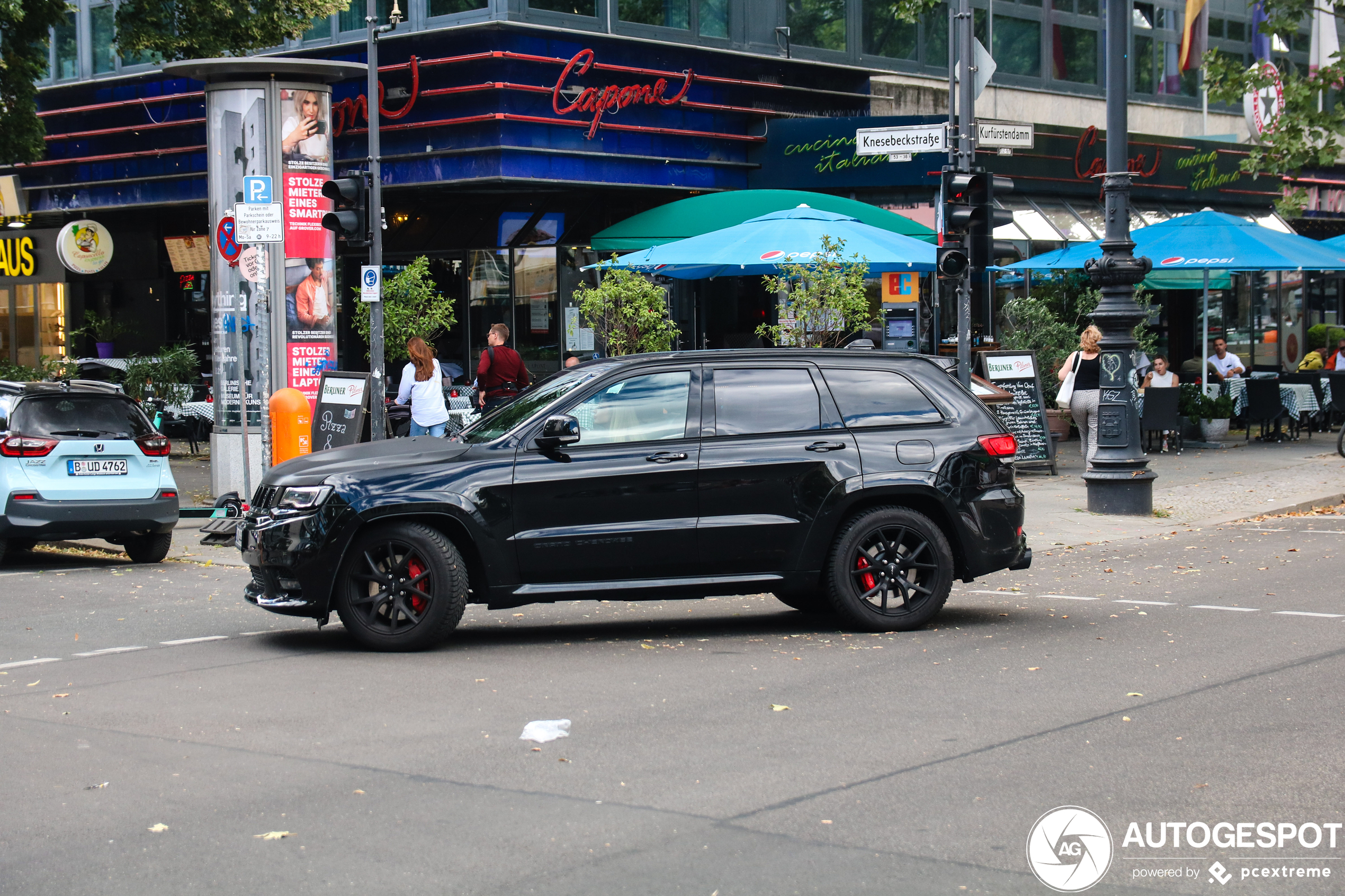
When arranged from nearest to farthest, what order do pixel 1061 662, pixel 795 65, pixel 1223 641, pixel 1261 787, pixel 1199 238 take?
pixel 1261 787
pixel 1061 662
pixel 1223 641
pixel 1199 238
pixel 795 65

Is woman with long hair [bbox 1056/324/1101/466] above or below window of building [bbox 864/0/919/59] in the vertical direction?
below

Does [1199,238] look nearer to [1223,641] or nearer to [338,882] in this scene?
[1223,641]

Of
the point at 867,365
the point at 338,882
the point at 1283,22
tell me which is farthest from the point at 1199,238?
the point at 338,882

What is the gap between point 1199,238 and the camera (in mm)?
23156

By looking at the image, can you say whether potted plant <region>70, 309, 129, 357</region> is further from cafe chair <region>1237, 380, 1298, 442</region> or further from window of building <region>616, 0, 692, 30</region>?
cafe chair <region>1237, 380, 1298, 442</region>

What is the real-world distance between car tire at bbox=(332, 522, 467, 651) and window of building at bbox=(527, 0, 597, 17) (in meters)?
15.7

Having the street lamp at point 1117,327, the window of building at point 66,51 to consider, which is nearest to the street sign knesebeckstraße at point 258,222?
the street lamp at point 1117,327

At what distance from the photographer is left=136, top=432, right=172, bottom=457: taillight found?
1333cm

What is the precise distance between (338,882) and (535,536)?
4.04 meters

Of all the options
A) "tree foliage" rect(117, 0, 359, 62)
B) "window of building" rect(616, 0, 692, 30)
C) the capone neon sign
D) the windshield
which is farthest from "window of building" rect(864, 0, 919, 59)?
the windshield

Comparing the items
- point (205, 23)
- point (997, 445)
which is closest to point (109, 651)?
point (997, 445)

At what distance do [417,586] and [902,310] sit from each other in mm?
18497

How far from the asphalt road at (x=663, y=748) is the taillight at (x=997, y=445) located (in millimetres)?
1085

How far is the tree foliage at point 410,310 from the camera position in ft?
74.4
